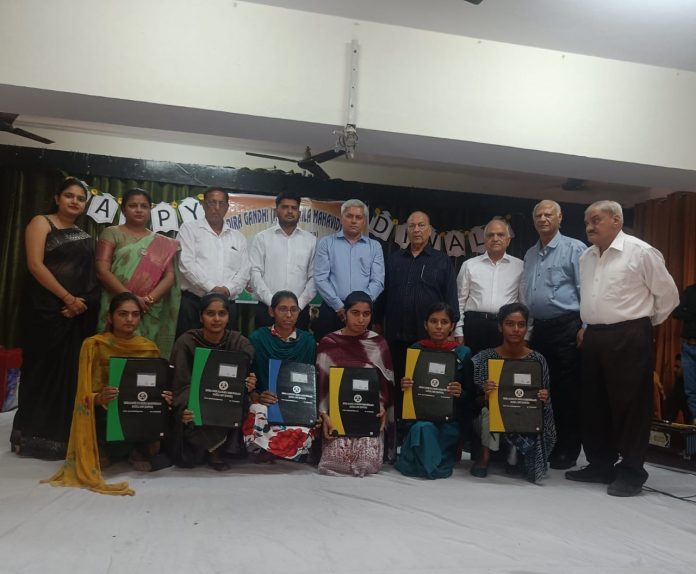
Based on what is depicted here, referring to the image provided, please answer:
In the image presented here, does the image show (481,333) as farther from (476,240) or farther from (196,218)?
(196,218)

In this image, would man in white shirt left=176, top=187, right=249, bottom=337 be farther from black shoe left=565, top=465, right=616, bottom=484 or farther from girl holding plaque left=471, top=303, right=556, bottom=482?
black shoe left=565, top=465, right=616, bottom=484

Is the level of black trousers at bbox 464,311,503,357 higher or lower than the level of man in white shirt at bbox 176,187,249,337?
lower

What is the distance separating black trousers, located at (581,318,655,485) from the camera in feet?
9.57

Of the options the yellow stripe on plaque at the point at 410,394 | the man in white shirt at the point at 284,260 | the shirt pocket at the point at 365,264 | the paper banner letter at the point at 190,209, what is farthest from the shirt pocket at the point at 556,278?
the paper banner letter at the point at 190,209

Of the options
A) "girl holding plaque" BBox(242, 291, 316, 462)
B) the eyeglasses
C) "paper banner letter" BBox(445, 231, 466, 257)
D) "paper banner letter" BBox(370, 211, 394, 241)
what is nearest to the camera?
"girl holding plaque" BBox(242, 291, 316, 462)

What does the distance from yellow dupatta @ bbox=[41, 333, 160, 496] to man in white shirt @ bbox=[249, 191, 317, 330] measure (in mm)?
894

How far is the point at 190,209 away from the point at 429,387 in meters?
3.26

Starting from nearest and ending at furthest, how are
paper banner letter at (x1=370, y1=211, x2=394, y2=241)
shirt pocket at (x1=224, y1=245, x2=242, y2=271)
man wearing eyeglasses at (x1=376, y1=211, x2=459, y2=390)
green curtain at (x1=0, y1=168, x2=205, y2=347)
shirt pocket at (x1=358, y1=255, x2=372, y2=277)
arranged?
man wearing eyeglasses at (x1=376, y1=211, x2=459, y2=390)
shirt pocket at (x1=358, y1=255, x2=372, y2=277)
shirt pocket at (x1=224, y1=245, x2=242, y2=271)
green curtain at (x1=0, y1=168, x2=205, y2=347)
paper banner letter at (x1=370, y1=211, x2=394, y2=241)

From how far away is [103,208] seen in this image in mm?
5398

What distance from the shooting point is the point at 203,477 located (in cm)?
282

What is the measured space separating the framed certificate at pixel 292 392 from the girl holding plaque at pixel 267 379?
4 cm

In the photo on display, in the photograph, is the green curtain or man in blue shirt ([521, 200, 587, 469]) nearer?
man in blue shirt ([521, 200, 587, 469])

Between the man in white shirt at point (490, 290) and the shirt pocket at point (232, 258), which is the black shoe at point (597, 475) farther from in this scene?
the shirt pocket at point (232, 258)

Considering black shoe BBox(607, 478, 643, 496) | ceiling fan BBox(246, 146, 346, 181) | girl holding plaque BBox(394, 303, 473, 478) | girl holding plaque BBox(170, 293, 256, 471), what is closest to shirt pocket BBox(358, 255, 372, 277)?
girl holding plaque BBox(394, 303, 473, 478)
